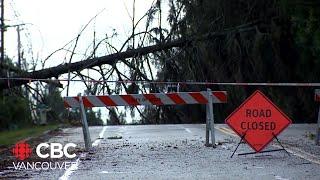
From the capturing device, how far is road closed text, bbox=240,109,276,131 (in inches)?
513

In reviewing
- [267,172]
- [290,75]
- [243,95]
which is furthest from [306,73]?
[267,172]

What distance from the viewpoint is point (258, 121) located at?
13.1 m

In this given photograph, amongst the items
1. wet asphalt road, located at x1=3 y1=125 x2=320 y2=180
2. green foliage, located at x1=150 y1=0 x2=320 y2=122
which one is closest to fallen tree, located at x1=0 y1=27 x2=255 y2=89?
green foliage, located at x1=150 y1=0 x2=320 y2=122

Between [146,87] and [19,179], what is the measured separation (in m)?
17.2

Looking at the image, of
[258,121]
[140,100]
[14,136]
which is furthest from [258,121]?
[14,136]

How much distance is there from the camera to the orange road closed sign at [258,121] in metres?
12.9

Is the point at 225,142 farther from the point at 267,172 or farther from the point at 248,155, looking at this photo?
the point at 267,172

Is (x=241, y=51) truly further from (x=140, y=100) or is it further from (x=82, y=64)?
(x=140, y=100)

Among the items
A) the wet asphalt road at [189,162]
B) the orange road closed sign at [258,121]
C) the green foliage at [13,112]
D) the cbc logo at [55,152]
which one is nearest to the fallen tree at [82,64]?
the green foliage at [13,112]

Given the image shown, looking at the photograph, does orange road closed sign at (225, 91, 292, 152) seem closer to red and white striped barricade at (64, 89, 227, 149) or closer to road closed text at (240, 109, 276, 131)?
road closed text at (240, 109, 276, 131)

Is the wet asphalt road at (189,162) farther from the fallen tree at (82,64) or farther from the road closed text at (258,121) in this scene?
the fallen tree at (82,64)

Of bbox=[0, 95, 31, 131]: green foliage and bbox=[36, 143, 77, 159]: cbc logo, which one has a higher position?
bbox=[0, 95, 31, 131]: green foliage

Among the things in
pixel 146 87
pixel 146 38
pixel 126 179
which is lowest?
pixel 126 179

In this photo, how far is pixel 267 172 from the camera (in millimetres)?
10211
